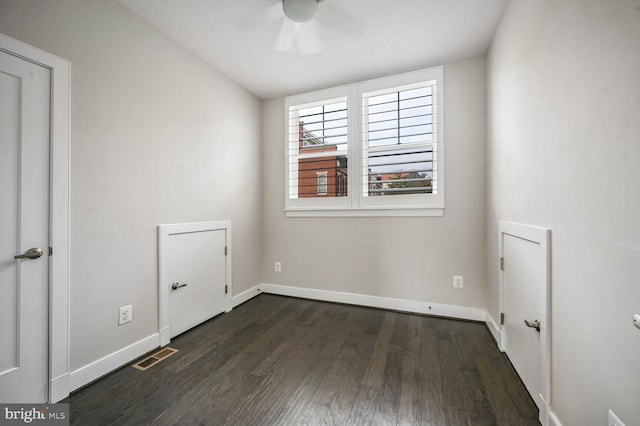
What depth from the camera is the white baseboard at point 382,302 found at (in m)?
2.60

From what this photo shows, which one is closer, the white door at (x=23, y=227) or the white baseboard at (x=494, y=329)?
the white door at (x=23, y=227)

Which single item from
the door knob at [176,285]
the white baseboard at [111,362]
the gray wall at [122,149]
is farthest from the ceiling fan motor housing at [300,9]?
the white baseboard at [111,362]

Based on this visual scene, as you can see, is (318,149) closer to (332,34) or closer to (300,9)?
(332,34)

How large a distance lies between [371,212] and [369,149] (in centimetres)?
71

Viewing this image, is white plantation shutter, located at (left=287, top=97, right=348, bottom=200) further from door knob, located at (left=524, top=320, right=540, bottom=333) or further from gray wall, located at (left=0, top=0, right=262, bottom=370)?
door knob, located at (left=524, top=320, right=540, bottom=333)

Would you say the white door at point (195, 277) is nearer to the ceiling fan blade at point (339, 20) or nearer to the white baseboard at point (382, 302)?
the white baseboard at point (382, 302)

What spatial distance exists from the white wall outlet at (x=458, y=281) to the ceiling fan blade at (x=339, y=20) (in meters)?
2.42

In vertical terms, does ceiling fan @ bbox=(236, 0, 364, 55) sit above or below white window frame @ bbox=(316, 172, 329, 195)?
above

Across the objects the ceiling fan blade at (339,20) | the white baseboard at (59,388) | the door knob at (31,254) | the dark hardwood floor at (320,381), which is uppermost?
the ceiling fan blade at (339,20)

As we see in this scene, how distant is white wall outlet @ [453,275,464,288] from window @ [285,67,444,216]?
0.66 metres

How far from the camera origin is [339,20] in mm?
2061

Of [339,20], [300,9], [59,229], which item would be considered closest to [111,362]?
[59,229]

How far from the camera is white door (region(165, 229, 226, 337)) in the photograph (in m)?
2.29

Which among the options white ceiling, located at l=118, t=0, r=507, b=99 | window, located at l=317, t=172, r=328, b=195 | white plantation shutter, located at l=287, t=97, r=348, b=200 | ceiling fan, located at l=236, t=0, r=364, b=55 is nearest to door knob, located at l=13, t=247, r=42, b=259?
white ceiling, located at l=118, t=0, r=507, b=99
